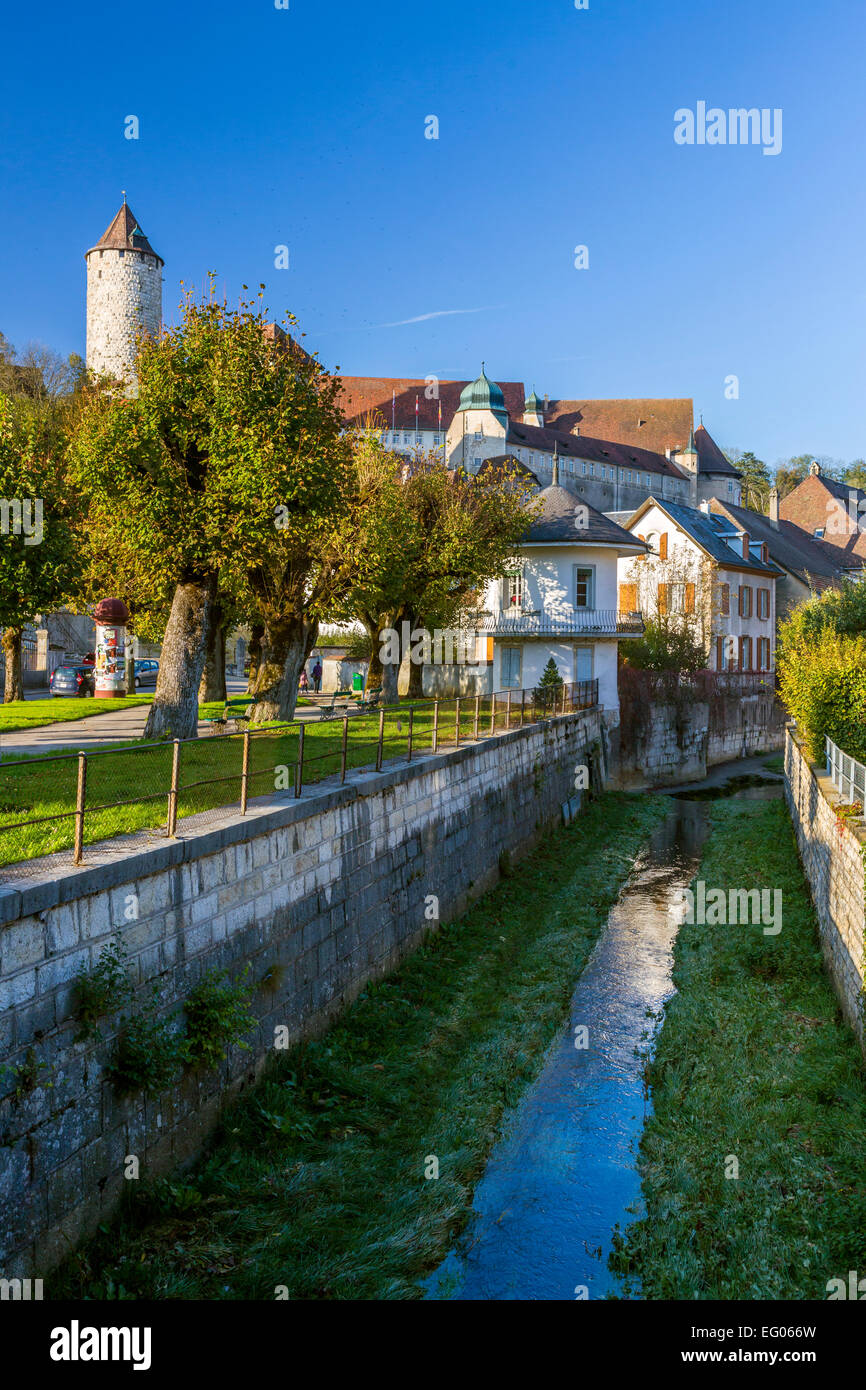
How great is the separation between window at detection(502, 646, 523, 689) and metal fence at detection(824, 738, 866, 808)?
17.3 meters

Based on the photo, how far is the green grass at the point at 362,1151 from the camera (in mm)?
7914

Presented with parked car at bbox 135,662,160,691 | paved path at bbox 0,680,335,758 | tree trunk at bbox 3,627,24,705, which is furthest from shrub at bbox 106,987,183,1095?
parked car at bbox 135,662,160,691

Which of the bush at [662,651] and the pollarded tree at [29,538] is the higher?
the pollarded tree at [29,538]

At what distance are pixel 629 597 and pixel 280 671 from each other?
29921 mm

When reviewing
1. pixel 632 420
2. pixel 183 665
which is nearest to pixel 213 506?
pixel 183 665

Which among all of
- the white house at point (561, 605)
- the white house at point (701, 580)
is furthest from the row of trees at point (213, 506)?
the white house at point (701, 580)

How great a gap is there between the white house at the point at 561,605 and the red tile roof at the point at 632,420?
72.4 meters

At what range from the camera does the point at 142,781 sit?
12570mm

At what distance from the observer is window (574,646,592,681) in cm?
3722

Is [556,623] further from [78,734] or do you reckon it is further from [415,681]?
[78,734]

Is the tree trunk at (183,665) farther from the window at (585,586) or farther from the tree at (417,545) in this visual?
the window at (585,586)

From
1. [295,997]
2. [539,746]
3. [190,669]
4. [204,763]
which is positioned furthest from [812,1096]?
[539,746]

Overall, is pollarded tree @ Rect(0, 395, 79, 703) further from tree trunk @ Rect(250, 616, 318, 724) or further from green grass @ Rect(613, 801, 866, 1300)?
green grass @ Rect(613, 801, 866, 1300)

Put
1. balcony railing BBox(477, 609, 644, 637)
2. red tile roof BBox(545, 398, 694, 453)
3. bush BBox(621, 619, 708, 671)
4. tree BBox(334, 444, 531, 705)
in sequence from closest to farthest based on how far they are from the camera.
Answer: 1. tree BBox(334, 444, 531, 705)
2. balcony railing BBox(477, 609, 644, 637)
3. bush BBox(621, 619, 708, 671)
4. red tile roof BBox(545, 398, 694, 453)
